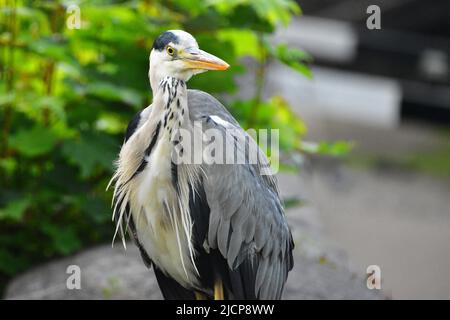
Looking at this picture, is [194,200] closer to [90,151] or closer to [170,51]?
[170,51]

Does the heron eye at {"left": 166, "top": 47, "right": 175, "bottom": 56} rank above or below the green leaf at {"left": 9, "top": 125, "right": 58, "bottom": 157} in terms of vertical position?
above

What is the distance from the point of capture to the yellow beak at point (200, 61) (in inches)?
90.7

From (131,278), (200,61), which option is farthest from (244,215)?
(131,278)

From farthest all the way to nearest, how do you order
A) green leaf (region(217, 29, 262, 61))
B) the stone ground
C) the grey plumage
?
green leaf (region(217, 29, 262, 61)) → the stone ground → the grey plumage

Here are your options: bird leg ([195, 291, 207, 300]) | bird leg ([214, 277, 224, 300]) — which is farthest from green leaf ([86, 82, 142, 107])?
bird leg ([214, 277, 224, 300])

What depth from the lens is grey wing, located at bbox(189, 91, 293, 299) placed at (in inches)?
96.9

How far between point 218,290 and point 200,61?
753 mm

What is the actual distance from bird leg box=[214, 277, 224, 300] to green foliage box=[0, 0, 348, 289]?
1.18m

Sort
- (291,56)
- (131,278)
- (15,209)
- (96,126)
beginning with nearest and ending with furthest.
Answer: (131,278) < (15,209) < (291,56) < (96,126)

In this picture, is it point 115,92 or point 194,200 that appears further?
point 115,92

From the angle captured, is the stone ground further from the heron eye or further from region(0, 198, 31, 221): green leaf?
the heron eye

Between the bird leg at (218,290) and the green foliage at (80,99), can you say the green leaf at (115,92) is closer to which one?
the green foliage at (80,99)

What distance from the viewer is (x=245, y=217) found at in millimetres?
2527
